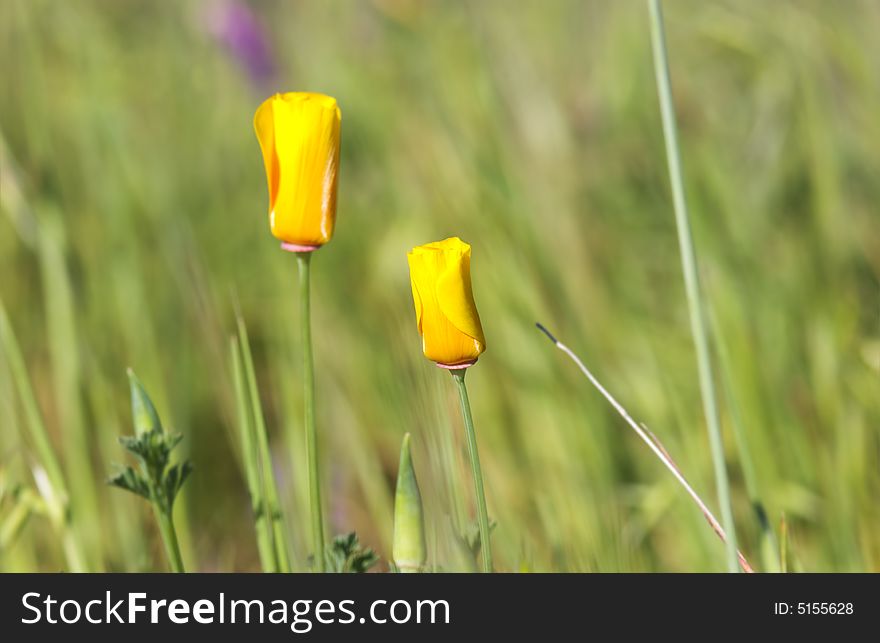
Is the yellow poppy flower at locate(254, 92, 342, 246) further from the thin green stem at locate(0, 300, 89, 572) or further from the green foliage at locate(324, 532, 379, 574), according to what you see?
the thin green stem at locate(0, 300, 89, 572)

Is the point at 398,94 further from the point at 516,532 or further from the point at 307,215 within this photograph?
the point at 307,215

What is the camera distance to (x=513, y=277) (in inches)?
35.3

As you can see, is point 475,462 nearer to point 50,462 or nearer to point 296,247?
point 296,247

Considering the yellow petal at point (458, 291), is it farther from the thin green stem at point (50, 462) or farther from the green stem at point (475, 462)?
the thin green stem at point (50, 462)

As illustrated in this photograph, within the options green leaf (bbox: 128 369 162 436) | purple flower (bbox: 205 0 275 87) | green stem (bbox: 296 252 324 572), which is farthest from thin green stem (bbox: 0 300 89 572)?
purple flower (bbox: 205 0 275 87)

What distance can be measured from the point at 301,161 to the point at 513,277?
54 centimetres

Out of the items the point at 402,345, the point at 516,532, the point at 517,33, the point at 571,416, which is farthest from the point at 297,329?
the point at 517,33

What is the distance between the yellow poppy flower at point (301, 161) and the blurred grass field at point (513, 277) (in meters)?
0.28

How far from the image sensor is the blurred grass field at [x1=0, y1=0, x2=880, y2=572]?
807 millimetres

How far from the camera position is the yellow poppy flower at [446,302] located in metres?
0.35

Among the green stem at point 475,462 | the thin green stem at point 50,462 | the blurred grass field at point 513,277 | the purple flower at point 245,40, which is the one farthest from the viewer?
the purple flower at point 245,40

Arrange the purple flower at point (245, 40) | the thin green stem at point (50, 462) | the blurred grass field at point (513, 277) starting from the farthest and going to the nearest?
the purple flower at point (245, 40), the blurred grass field at point (513, 277), the thin green stem at point (50, 462)

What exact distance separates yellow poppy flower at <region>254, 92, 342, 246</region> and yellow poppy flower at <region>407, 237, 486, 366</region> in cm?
5

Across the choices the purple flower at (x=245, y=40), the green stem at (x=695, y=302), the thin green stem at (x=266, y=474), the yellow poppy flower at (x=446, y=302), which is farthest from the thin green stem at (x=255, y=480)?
the purple flower at (x=245, y=40)
